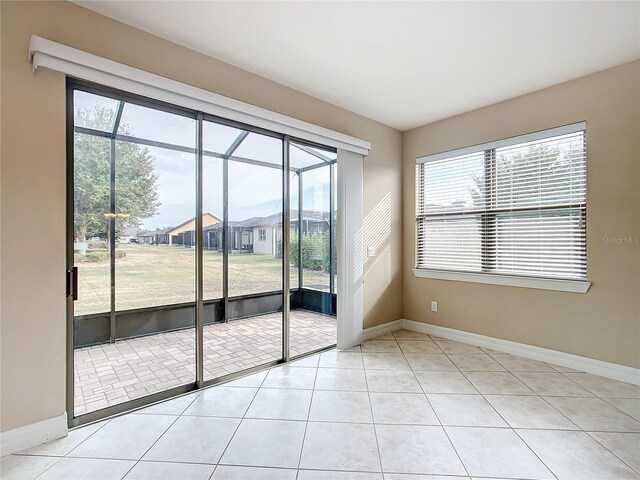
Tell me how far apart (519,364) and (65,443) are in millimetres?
3796

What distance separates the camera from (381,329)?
412cm

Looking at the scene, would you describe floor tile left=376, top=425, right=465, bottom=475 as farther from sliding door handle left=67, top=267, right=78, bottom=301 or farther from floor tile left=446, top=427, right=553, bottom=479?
sliding door handle left=67, top=267, right=78, bottom=301

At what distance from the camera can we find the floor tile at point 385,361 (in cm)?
309

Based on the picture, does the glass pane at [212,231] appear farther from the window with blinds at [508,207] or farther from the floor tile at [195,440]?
Result: the window with blinds at [508,207]

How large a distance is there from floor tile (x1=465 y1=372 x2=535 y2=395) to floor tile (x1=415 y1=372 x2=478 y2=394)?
0.08 metres

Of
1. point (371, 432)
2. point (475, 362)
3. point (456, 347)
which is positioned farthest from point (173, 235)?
point (456, 347)

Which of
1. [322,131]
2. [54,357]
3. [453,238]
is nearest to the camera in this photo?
[54,357]

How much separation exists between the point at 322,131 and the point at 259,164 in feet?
2.51

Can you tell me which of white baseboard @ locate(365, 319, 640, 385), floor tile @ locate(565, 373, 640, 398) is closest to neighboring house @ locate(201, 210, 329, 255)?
white baseboard @ locate(365, 319, 640, 385)

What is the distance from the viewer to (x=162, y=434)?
2.02 meters

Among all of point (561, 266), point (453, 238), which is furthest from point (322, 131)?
point (561, 266)

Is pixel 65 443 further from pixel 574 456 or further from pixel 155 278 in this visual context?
pixel 574 456

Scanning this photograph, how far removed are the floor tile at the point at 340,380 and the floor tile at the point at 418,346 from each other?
2.81 feet

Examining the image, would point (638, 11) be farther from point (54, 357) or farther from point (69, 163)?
point (54, 357)
